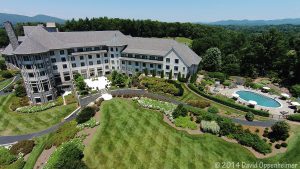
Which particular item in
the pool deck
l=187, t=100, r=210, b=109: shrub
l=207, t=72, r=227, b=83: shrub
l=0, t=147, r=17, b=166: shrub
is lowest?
l=0, t=147, r=17, b=166: shrub

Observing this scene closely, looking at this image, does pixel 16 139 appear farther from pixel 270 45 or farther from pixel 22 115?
pixel 270 45

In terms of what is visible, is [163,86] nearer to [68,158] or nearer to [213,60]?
[213,60]

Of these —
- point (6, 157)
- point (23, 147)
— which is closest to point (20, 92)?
point (23, 147)

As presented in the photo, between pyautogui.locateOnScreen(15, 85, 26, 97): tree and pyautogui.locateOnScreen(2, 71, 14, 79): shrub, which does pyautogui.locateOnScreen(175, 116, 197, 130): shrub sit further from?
pyautogui.locateOnScreen(2, 71, 14, 79): shrub

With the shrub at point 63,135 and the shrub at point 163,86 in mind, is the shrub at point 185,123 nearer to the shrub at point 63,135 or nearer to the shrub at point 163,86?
the shrub at point 163,86

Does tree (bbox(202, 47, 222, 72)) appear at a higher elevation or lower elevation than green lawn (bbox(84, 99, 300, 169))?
higher

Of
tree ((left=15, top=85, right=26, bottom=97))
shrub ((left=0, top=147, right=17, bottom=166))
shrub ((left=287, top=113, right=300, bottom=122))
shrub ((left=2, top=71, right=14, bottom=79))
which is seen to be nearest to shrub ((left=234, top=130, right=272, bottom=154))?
shrub ((left=287, top=113, right=300, bottom=122))
